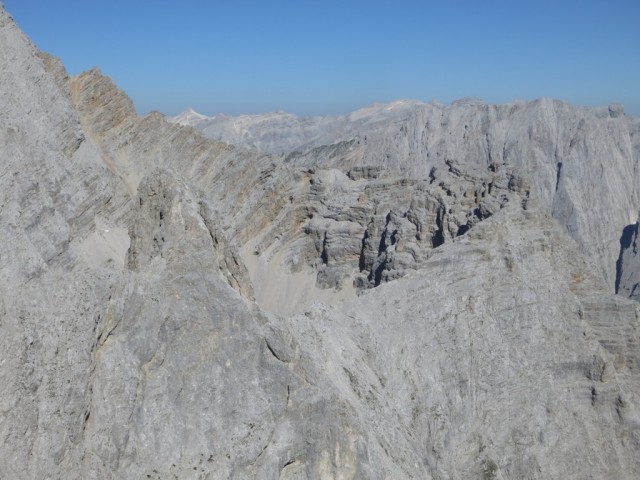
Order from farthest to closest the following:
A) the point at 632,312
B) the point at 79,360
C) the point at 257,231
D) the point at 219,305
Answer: the point at 257,231 < the point at 632,312 < the point at 219,305 < the point at 79,360

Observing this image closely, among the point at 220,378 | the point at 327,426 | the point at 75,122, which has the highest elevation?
the point at 75,122

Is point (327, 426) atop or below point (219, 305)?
below

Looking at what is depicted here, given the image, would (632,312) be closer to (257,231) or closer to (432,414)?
(432,414)

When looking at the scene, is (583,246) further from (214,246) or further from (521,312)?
(214,246)

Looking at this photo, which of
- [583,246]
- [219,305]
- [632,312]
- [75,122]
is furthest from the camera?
[583,246]

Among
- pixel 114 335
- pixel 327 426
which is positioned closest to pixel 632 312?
pixel 327 426

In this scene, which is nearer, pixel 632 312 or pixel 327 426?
pixel 327 426
